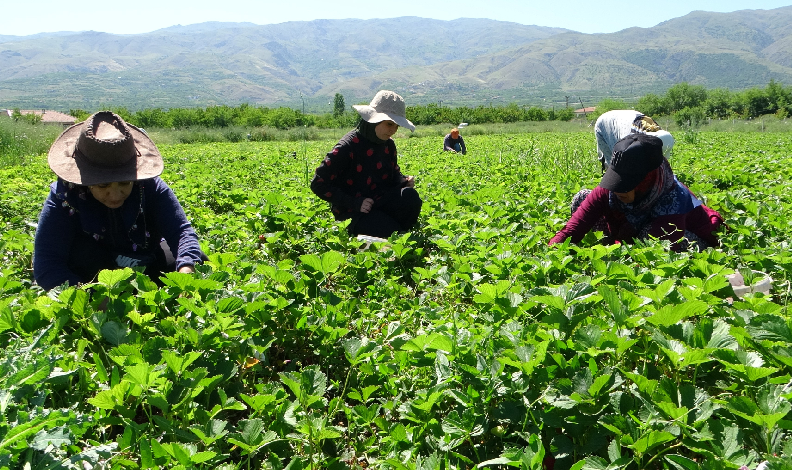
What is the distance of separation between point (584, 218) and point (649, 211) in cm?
54

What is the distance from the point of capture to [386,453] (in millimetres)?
1729

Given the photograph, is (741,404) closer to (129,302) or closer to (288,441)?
(288,441)

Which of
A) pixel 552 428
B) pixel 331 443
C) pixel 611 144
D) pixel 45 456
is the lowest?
pixel 331 443

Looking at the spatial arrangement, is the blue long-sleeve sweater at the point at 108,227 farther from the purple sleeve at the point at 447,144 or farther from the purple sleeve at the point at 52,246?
the purple sleeve at the point at 447,144

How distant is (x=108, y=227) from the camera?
3.05 meters

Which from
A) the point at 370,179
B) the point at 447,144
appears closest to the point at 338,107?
the point at 447,144

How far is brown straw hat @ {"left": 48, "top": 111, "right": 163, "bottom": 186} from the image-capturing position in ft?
8.52

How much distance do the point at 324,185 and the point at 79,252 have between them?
6.91 ft

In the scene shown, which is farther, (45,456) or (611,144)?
(611,144)

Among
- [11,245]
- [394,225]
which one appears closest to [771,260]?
[394,225]

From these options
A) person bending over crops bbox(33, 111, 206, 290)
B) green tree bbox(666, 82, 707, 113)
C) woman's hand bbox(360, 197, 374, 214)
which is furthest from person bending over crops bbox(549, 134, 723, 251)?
green tree bbox(666, 82, 707, 113)

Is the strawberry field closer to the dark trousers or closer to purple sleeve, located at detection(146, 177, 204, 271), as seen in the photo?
purple sleeve, located at detection(146, 177, 204, 271)

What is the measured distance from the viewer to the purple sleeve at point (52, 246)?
109 inches

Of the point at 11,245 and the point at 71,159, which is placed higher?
the point at 71,159
